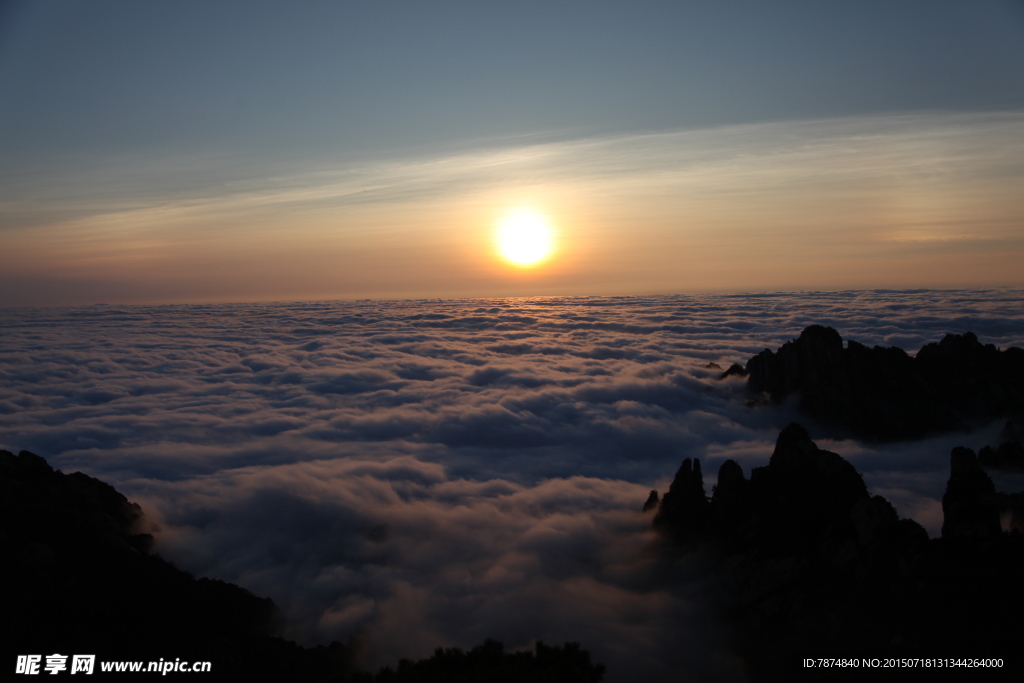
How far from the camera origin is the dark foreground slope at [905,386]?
58.9m

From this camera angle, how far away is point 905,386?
62031 millimetres

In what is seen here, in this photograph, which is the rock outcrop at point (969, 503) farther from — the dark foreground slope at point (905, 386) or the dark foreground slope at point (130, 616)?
the dark foreground slope at point (905, 386)

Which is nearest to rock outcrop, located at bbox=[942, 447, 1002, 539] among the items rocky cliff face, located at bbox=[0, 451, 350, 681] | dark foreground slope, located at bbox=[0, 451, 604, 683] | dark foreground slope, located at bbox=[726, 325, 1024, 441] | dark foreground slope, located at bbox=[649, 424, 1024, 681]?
dark foreground slope, located at bbox=[649, 424, 1024, 681]

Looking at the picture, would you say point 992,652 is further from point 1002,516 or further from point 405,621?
point 405,621

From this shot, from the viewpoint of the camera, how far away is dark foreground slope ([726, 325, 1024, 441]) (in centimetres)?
5891

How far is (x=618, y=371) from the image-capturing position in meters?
98.8

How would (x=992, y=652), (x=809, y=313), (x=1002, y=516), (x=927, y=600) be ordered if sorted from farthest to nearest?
(x=809, y=313) → (x=1002, y=516) → (x=927, y=600) → (x=992, y=652)

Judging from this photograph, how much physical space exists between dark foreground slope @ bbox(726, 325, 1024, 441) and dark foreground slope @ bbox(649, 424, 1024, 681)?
38.7m

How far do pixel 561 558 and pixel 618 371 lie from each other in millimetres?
64363

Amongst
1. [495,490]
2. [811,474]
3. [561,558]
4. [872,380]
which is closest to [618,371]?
[872,380]

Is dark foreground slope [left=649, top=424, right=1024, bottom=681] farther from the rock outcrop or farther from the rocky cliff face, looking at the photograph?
the rocky cliff face

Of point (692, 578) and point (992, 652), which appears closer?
point (992, 652)

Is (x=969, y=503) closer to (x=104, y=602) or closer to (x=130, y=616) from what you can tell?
(x=130, y=616)

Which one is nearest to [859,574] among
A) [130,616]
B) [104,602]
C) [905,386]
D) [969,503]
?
[969,503]
